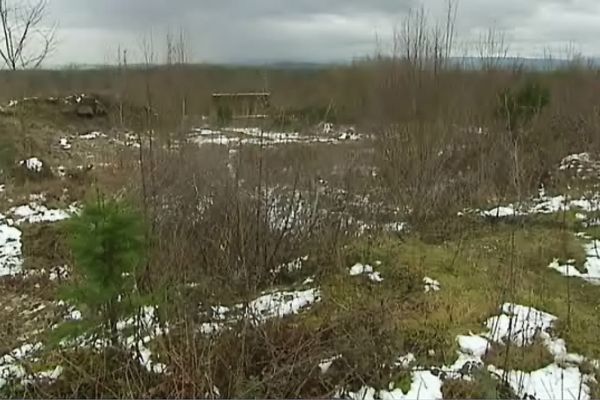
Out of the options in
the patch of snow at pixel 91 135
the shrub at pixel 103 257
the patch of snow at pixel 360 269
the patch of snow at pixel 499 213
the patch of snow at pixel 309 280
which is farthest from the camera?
the patch of snow at pixel 91 135

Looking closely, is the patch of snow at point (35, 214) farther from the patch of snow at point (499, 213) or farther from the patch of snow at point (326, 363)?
the patch of snow at point (326, 363)

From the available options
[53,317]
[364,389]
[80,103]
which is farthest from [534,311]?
[80,103]

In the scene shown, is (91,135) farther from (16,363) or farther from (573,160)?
(16,363)

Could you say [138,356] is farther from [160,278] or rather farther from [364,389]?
[364,389]

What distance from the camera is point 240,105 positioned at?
7859 millimetres

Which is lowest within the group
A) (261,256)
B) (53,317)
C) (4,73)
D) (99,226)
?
(53,317)

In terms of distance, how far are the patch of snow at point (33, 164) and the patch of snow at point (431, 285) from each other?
11823mm

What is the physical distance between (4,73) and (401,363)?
18.4m

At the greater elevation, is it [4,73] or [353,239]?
[4,73]

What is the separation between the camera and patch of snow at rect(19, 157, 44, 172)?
15.0 metres

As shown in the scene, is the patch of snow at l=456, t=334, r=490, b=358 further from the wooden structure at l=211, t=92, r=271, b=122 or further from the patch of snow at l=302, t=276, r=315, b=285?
the wooden structure at l=211, t=92, r=271, b=122

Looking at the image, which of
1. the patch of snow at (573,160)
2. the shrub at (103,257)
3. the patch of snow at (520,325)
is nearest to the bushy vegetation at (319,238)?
the shrub at (103,257)

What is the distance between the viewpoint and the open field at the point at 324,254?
4305 mm

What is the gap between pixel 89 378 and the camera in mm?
4164
